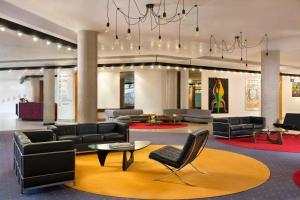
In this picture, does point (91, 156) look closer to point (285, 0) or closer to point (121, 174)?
point (121, 174)

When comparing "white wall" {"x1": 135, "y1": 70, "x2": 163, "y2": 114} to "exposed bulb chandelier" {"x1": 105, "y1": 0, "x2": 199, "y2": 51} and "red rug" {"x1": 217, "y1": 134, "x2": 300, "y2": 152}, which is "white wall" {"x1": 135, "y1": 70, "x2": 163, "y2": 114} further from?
"exposed bulb chandelier" {"x1": 105, "y1": 0, "x2": 199, "y2": 51}

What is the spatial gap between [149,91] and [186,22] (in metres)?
8.95

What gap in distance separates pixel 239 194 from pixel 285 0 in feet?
15.2

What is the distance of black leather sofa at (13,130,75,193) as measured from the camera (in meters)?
4.06

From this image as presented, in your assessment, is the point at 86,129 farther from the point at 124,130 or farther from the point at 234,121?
the point at 234,121

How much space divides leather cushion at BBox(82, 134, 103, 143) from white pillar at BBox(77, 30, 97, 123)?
83.4 inches

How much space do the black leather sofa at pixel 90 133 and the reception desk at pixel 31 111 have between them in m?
10.8

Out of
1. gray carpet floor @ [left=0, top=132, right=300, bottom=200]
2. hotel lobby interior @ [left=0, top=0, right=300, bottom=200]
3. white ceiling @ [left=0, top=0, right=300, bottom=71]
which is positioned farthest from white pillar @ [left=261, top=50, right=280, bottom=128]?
gray carpet floor @ [left=0, top=132, right=300, bottom=200]

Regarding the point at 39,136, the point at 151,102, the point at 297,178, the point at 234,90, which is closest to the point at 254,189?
the point at 297,178

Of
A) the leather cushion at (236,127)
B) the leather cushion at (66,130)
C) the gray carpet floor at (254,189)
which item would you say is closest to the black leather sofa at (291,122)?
the leather cushion at (236,127)

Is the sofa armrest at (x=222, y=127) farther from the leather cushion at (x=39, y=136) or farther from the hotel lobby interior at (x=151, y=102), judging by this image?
the leather cushion at (x=39, y=136)

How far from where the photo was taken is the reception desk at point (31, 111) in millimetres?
17031

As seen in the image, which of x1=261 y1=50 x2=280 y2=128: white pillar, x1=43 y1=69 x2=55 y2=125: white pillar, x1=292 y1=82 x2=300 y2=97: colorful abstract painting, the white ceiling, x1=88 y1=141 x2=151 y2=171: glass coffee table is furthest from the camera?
x1=292 y1=82 x2=300 y2=97: colorful abstract painting

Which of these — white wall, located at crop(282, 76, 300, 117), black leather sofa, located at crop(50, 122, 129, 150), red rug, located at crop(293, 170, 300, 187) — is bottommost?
red rug, located at crop(293, 170, 300, 187)
